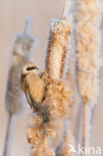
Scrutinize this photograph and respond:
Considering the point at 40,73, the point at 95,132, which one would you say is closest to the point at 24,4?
the point at 95,132

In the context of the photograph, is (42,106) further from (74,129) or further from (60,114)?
(74,129)

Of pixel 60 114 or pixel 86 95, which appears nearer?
pixel 60 114

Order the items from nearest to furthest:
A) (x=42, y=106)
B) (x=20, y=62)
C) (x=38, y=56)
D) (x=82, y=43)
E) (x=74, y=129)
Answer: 1. (x=42, y=106)
2. (x=82, y=43)
3. (x=20, y=62)
4. (x=74, y=129)
5. (x=38, y=56)

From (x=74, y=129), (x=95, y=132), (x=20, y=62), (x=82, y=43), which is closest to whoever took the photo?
(x=82, y=43)

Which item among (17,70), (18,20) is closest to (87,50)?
(17,70)

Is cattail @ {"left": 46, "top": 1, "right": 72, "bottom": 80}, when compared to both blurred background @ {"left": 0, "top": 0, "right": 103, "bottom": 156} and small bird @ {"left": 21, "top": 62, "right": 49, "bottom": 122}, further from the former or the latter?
blurred background @ {"left": 0, "top": 0, "right": 103, "bottom": 156}

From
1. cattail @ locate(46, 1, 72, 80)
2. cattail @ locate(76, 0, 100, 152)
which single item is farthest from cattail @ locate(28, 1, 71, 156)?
cattail @ locate(76, 0, 100, 152)

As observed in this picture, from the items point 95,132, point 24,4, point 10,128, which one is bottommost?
point 95,132
